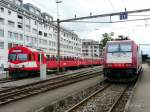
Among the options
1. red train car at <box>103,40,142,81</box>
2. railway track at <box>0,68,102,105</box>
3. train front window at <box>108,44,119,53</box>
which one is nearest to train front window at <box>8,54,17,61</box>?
railway track at <box>0,68,102,105</box>

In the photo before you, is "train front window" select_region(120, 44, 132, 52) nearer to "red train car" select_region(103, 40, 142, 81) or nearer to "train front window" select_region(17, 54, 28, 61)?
"red train car" select_region(103, 40, 142, 81)

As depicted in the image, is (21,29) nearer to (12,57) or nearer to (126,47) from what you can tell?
(12,57)

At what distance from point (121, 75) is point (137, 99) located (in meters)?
7.18

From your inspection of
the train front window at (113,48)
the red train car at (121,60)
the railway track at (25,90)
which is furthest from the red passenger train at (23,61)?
the red train car at (121,60)

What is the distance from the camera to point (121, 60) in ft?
60.4

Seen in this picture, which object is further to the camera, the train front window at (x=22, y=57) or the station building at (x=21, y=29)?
the station building at (x=21, y=29)

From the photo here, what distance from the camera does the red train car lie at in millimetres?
18094

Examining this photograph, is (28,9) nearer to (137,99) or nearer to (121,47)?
(121,47)

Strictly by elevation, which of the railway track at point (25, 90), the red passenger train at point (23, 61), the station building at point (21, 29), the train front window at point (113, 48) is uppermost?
the station building at point (21, 29)

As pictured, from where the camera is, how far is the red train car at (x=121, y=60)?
1809 centimetres

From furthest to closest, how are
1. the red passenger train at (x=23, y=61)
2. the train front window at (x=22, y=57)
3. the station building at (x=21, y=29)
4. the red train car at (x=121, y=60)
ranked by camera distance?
1. the station building at (x=21, y=29)
2. the train front window at (x=22, y=57)
3. the red passenger train at (x=23, y=61)
4. the red train car at (x=121, y=60)

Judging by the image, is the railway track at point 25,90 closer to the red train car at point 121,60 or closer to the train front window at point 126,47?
the red train car at point 121,60

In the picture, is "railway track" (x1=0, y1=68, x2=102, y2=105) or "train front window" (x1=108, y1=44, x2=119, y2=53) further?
"train front window" (x1=108, y1=44, x2=119, y2=53)

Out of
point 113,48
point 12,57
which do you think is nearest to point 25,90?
point 113,48
